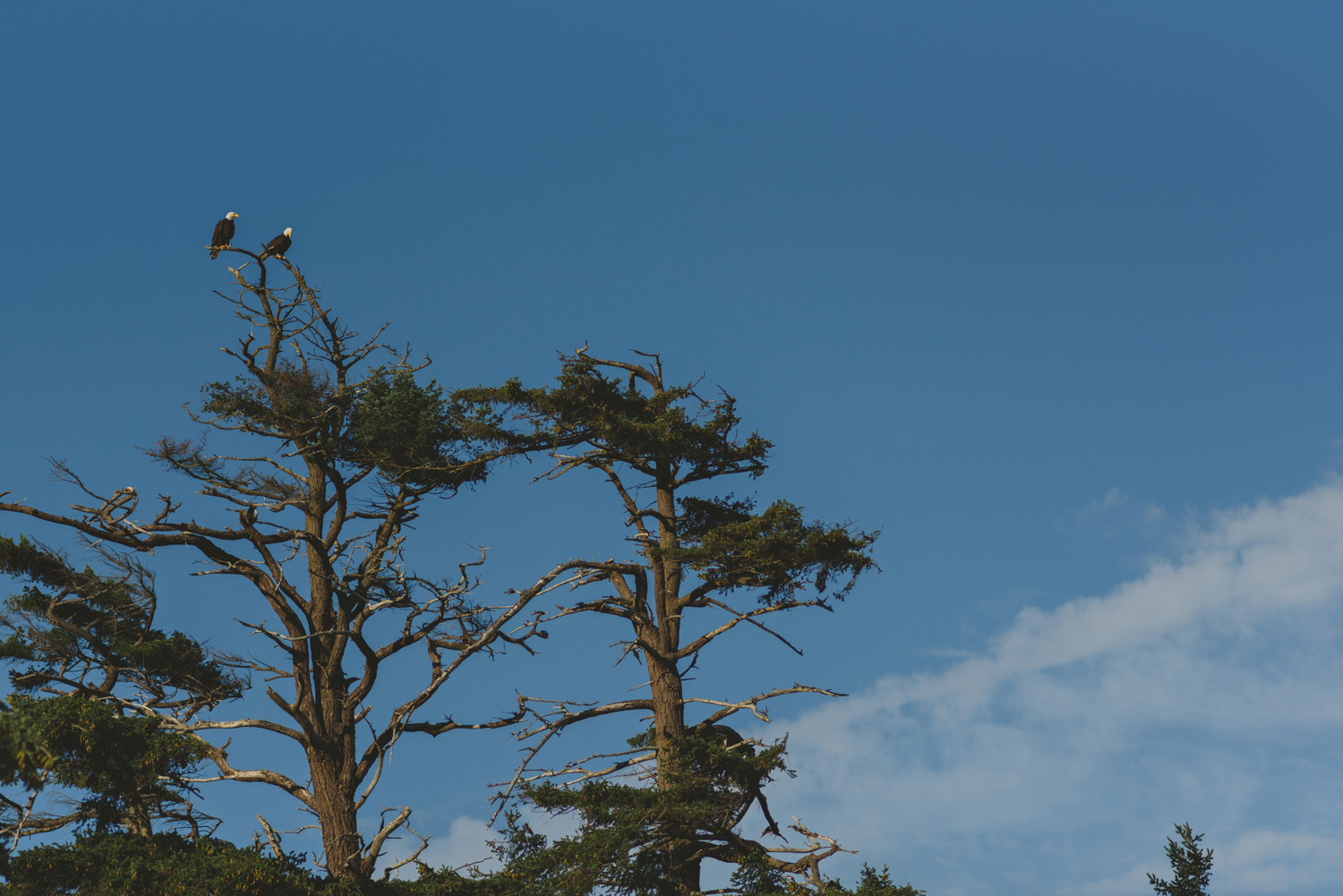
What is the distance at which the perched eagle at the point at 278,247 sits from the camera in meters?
18.2

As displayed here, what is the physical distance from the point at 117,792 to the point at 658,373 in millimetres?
9908

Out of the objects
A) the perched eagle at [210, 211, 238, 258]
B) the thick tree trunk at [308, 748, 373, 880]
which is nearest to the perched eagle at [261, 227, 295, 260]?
the perched eagle at [210, 211, 238, 258]

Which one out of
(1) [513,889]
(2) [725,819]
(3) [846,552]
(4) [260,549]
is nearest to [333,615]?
(4) [260,549]

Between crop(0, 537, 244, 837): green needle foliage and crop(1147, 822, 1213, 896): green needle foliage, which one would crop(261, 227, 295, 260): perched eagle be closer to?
crop(0, 537, 244, 837): green needle foliage

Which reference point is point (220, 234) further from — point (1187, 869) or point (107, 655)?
point (1187, 869)

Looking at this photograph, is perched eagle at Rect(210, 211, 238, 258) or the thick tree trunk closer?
the thick tree trunk

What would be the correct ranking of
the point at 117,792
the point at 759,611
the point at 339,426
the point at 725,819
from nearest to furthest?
the point at 117,792, the point at 725,819, the point at 759,611, the point at 339,426

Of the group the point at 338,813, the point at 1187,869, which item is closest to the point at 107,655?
the point at 338,813

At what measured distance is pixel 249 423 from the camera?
17.9 meters

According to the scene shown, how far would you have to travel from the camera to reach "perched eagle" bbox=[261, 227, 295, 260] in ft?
59.7

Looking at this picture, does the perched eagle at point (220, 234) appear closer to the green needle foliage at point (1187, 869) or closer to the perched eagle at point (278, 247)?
the perched eagle at point (278, 247)

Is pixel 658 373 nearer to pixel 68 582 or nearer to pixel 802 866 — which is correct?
pixel 802 866

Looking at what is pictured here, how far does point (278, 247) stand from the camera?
18.3 metres

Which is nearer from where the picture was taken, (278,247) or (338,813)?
(338,813)
